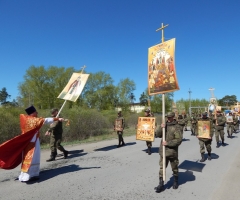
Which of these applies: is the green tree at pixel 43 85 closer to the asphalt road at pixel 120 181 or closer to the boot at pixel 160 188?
the asphalt road at pixel 120 181

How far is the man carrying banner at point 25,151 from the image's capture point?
5.85 m

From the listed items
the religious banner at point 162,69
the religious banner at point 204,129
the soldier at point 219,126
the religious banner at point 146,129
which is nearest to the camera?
the religious banner at point 162,69

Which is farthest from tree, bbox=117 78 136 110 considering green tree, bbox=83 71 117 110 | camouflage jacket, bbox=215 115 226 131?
camouflage jacket, bbox=215 115 226 131

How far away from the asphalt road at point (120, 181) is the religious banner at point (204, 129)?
3.54ft

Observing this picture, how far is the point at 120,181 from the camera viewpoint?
6.03 meters

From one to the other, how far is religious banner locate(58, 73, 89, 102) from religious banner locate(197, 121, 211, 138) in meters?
5.18

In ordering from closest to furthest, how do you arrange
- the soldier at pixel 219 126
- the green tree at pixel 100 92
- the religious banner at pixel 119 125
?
1. the religious banner at pixel 119 125
2. the soldier at pixel 219 126
3. the green tree at pixel 100 92

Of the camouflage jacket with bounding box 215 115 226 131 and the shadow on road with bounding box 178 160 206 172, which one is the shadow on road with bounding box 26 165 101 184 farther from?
the camouflage jacket with bounding box 215 115 226 131

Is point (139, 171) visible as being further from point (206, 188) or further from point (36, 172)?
point (36, 172)

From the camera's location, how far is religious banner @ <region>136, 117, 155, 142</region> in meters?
9.70

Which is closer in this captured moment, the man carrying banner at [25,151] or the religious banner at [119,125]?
the man carrying banner at [25,151]

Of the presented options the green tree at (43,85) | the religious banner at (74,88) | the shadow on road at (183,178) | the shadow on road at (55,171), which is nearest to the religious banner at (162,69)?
the shadow on road at (183,178)

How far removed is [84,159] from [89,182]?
295cm

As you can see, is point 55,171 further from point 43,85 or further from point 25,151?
point 43,85
